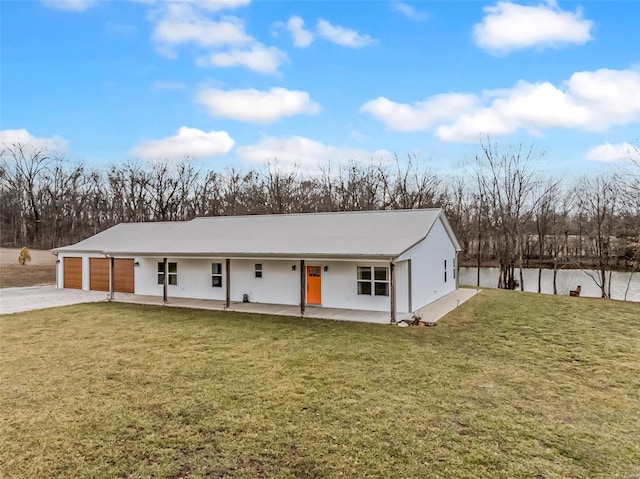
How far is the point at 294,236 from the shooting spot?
14.7m

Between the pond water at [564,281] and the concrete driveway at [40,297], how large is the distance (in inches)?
827

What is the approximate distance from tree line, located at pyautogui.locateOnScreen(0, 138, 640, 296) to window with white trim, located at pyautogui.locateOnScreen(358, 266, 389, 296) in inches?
483

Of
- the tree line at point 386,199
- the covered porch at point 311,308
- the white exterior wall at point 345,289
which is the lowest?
the covered porch at point 311,308

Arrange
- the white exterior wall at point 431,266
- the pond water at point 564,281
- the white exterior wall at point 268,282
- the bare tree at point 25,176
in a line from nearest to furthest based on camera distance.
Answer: the white exterior wall at point 431,266
the white exterior wall at point 268,282
the pond water at point 564,281
the bare tree at point 25,176

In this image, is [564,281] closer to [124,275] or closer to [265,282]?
[265,282]

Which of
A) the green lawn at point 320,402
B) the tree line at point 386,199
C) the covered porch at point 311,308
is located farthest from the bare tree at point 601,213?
the green lawn at point 320,402

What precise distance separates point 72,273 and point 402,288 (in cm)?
1630

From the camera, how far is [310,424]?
4.91 meters

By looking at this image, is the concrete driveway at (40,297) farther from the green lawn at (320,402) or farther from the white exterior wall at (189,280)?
the green lawn at (320,402)

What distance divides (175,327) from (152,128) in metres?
21.5

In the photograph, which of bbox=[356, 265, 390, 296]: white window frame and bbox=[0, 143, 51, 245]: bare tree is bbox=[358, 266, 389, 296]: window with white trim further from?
bbox=[0, 143, 51, 245]: bare tree

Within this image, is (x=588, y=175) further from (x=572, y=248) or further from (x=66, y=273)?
(x=66, y=273)

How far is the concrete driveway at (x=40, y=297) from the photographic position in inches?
548

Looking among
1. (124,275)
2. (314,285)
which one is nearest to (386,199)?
(314,285)
